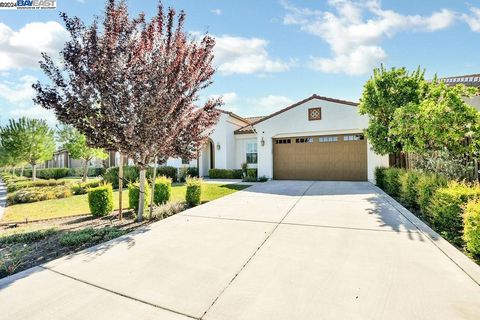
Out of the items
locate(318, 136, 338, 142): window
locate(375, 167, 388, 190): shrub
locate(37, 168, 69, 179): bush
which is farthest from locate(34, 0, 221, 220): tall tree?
locate(37, 168, 69, 179): bush

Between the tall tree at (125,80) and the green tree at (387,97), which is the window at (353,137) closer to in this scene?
the green tree at (387,97)

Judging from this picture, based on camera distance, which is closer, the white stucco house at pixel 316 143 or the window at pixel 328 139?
the white stucco house at pixel 316 143

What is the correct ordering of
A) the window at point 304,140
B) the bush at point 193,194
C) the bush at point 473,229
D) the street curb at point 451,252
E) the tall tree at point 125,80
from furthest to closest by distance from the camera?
the window at point 304,140, the bush at point 193,194, the tall tree at point 125,80, the bush at point 473,229, the street curb at point 451,252

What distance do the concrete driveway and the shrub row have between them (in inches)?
15.5

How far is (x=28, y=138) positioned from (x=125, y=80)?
741 inches

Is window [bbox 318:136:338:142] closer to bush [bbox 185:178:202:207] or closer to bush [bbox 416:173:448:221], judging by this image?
bush [bbox 416:173:448:221]

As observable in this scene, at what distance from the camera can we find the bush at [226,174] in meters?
18.0

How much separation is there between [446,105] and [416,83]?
420cm

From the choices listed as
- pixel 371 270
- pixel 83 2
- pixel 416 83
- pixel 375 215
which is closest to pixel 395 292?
pixel 371 270

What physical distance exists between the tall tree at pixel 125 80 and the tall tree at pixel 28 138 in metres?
17.7

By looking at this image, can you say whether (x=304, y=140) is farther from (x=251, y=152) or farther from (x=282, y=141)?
(x=251, y=152)

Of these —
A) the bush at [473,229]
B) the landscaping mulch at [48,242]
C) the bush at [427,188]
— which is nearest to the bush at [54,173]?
the landscaping mulch at [48,242]

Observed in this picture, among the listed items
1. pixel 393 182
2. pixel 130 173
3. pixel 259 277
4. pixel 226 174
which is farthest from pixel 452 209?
pixel 130 173

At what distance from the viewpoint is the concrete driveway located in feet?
8.03
